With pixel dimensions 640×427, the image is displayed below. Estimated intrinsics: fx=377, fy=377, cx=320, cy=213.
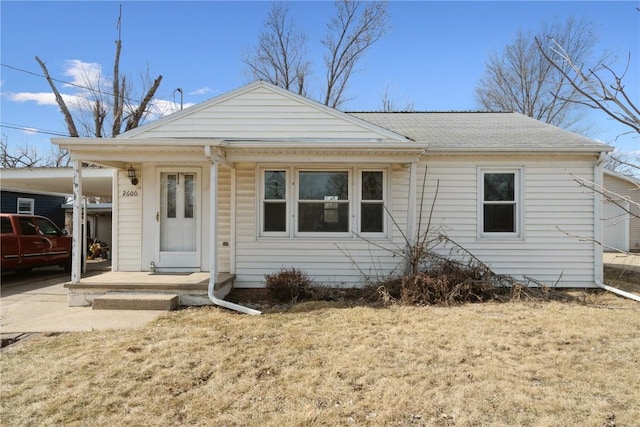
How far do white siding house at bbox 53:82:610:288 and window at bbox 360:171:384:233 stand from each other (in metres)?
0.02

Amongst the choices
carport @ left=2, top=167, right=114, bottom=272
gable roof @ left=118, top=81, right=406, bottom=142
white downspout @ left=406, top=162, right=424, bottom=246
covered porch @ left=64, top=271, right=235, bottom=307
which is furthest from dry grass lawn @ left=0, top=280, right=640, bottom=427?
carport @ left=2, top=167, right=114, bottom=272

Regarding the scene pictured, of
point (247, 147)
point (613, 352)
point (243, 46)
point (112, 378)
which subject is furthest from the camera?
point (243, 46)

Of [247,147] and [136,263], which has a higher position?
[247,147]

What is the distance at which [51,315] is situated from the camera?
19.3ft

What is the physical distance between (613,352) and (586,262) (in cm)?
418

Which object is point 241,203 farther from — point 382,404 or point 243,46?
point 243,46

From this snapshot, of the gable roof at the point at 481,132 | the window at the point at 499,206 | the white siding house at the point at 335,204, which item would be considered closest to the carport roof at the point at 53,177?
the white siding house at the point at 335,204

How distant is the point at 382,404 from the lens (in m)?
3.15

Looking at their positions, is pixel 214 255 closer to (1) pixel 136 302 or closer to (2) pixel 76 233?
(1) pixel 136 302

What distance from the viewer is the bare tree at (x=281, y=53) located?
22797 mm

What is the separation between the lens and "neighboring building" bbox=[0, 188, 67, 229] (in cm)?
1314

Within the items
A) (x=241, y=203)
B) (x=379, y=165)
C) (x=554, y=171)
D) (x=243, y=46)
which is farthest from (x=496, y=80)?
(x=241, y=203)

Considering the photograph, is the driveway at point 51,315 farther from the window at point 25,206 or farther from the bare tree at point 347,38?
the bare tree at point 347,38

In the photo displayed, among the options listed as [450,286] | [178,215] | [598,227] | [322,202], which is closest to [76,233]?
[178,215]
